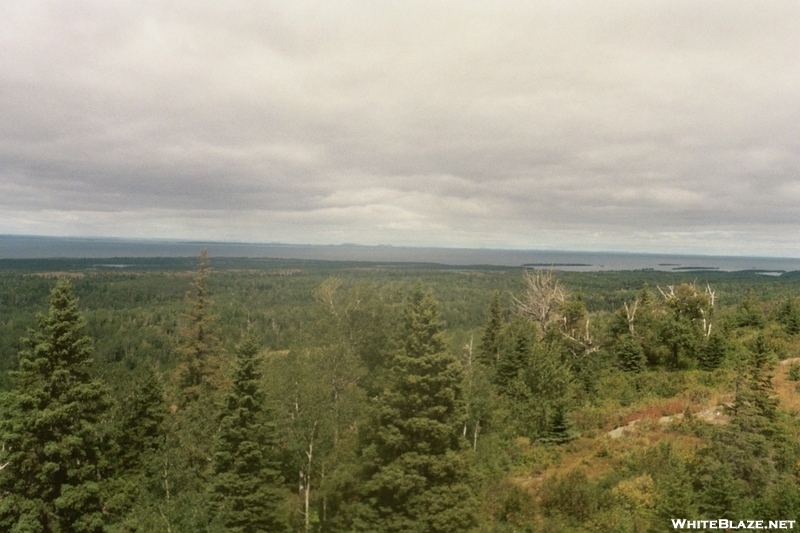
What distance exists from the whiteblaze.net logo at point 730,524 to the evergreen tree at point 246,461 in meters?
15.9

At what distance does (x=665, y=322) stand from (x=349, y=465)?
28.0 metres

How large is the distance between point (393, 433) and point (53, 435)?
1513cm

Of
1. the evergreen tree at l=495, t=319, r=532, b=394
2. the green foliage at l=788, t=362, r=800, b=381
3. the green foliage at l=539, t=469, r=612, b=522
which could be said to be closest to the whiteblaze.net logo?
the green foliage at l=539, t=469, r=612, b=522

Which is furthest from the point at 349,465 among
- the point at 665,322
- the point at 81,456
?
the point at 665,322

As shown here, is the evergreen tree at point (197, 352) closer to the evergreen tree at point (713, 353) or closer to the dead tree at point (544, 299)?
the dead tree at point (544, 299)

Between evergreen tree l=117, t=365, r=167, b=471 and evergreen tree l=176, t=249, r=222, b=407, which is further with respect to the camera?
evergreen tree l=176, t=249, r=222, b=407

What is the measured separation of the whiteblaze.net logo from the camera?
11775 millimetres

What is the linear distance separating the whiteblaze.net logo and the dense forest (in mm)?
217

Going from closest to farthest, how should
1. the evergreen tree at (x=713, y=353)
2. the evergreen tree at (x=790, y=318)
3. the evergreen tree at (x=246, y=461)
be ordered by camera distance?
1. the evergreen tree at (x=246, y=461)
2. the evergreen tree at (x=713, y=353)
3. the evergreen tree at (x=790, y=318)

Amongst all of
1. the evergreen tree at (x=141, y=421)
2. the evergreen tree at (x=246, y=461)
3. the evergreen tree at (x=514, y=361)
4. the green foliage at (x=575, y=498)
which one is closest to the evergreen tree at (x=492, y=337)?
the evergreen tree at (x=514, y=361)

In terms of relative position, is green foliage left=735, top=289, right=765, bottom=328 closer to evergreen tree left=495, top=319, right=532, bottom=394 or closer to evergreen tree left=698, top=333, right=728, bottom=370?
evergreen tree left=698, top=333, right=728, bottom=370

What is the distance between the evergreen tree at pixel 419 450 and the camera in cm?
1681

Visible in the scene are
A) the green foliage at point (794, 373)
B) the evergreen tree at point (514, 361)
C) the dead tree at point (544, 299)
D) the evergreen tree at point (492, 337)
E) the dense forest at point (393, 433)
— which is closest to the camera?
the dense forest at point (393, 433)

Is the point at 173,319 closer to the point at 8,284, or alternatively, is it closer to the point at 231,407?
the point at 8,284
